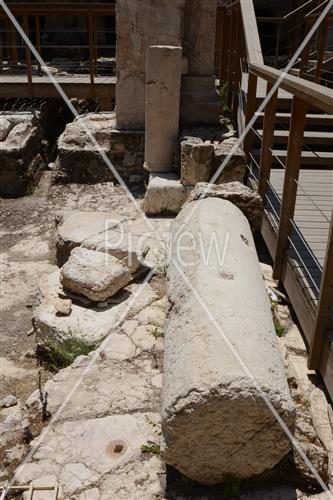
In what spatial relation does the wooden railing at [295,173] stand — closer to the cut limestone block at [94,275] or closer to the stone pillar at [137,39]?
the cut limestone block at [94,275]

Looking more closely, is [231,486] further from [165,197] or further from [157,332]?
[165,197]

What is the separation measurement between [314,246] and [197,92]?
353cm

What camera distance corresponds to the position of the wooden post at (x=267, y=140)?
4.44 m

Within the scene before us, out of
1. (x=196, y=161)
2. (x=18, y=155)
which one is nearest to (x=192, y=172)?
(x=196, y=161)

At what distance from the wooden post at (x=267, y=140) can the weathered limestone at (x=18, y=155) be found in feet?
13.0

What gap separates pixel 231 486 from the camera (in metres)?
2.26

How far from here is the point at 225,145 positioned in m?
5.77

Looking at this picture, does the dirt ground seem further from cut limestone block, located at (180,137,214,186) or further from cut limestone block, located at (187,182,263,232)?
cut limestone block, located at (187,182,263,232)

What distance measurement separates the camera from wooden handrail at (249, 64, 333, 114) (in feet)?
9.18

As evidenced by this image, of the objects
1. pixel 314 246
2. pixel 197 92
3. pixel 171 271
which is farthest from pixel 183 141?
pixel 171 271

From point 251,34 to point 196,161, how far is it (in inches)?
59.0

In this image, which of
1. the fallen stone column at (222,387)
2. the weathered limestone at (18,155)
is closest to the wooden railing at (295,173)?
the fallen stone column at (222,387)

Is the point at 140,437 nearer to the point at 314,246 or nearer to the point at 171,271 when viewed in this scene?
the point at 171,271

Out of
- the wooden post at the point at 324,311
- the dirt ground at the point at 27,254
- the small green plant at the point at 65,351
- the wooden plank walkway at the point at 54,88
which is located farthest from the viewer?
the wooden plank walkway at the point at 54,88
